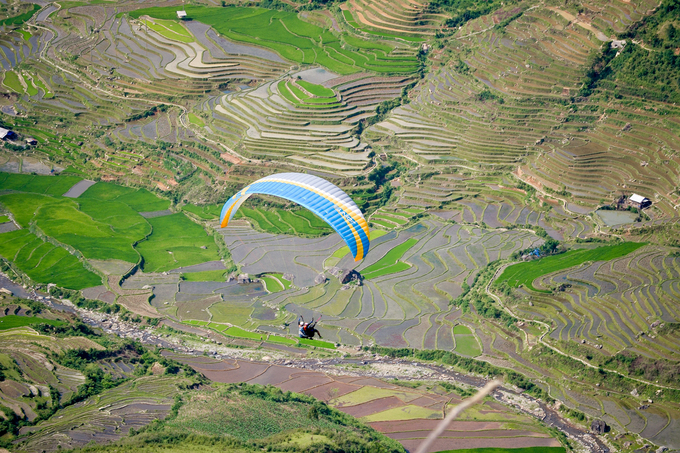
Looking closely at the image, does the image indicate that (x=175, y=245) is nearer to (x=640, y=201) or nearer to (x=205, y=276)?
(x=205, y=276)

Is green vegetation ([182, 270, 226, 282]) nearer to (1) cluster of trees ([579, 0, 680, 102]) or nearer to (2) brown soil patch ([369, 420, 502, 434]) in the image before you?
(2) brown soil patch ([369, 420, 502, 434])

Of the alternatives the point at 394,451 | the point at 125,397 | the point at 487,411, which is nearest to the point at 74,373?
the point at 125,397

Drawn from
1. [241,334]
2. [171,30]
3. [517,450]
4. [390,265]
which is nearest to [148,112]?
[171,30]

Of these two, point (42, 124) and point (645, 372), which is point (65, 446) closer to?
point (645, 372)

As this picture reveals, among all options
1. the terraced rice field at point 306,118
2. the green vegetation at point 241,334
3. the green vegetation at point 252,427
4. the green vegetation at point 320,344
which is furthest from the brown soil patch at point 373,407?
the terraced rice field at point 306,118

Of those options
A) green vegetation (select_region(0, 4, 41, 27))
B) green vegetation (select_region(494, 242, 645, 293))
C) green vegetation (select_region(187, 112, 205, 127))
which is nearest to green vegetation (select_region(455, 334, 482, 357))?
green vegetation (select_region(494, 242, 645, 293))

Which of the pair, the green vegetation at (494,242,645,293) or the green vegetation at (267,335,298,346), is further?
the green vegetation at (494,242,645,293)
